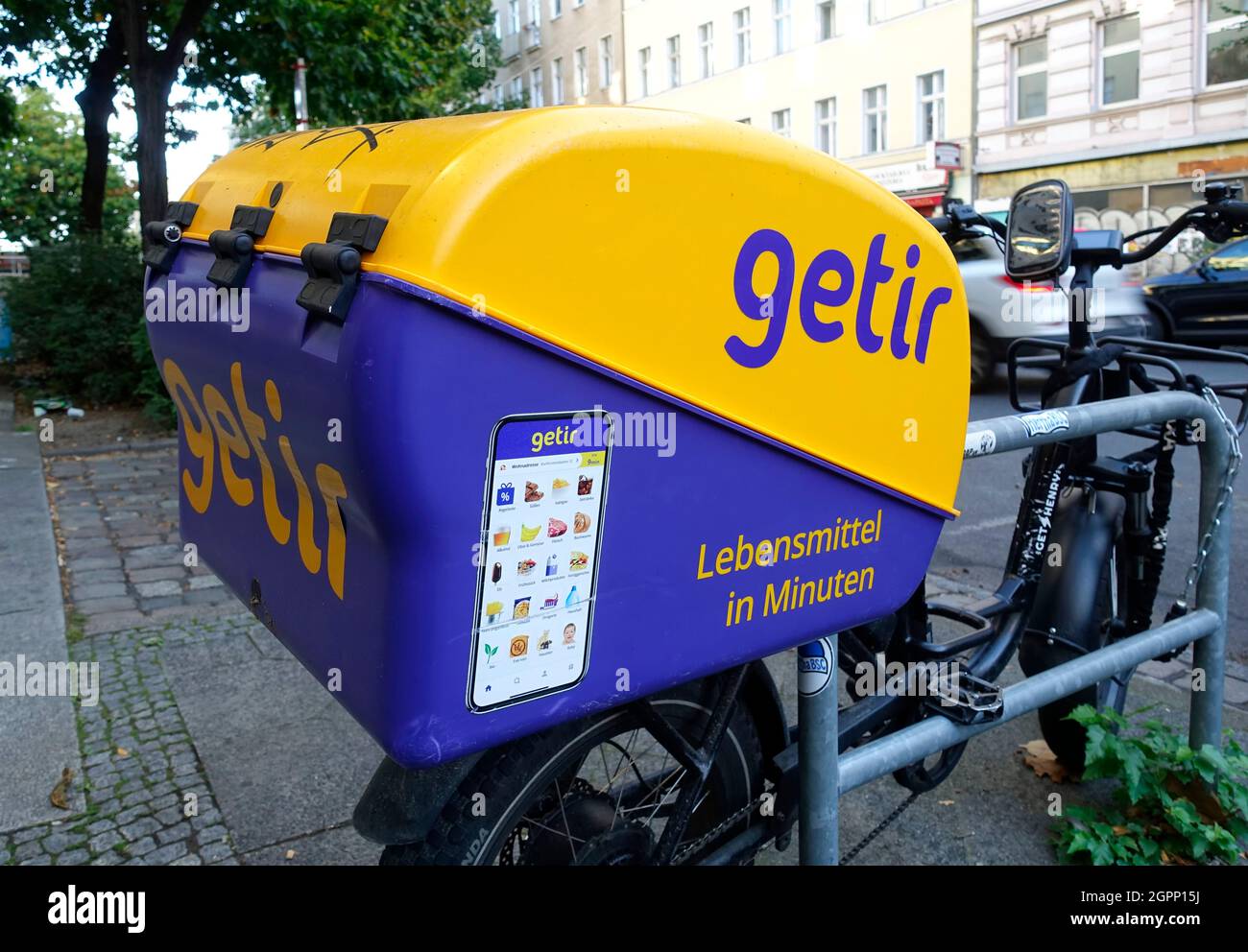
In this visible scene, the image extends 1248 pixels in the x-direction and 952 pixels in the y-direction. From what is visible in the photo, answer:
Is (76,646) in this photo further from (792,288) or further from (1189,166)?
(1189,166)

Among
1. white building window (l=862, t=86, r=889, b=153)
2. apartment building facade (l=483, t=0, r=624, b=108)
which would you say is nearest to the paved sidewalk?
white building window (l=862, t=86, r=889, b=153)

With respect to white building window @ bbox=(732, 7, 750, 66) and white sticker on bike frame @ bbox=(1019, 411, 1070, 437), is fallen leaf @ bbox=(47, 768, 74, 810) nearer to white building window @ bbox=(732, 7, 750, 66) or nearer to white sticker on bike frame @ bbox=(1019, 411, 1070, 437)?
white sticker on bike frame @ bbox=(1019, 411, 1070, 437)

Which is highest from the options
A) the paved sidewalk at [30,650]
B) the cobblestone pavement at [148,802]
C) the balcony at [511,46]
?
the balcony at [511,46]

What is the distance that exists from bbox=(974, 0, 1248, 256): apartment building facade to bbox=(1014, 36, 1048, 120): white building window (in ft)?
0.07

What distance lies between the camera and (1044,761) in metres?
3.44

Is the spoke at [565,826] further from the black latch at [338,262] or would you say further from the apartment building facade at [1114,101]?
the apartment building facade at [1114,101]

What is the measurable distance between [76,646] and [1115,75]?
24.6 m

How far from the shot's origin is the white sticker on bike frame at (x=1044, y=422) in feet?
7.85

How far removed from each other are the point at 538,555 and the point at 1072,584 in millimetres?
Answer: 1912

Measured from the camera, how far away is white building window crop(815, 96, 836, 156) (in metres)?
30.5

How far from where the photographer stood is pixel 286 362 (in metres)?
1.61

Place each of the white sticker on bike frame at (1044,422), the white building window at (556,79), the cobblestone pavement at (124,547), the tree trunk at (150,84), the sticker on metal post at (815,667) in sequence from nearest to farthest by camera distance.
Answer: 1. the sticker on metal post at (815,667)
2. the white sticker on bike frame at (1044,422)
3. the cobblestone pavement at (124,547)
4. the tree trunk at (150,84)
5. the white building window at (556,79)

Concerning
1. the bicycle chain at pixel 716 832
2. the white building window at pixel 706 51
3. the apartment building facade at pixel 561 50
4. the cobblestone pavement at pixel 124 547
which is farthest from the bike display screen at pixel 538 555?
the apartment building facade at pixel 561 50

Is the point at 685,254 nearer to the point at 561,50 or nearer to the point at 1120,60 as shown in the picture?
the point at 1120,60
